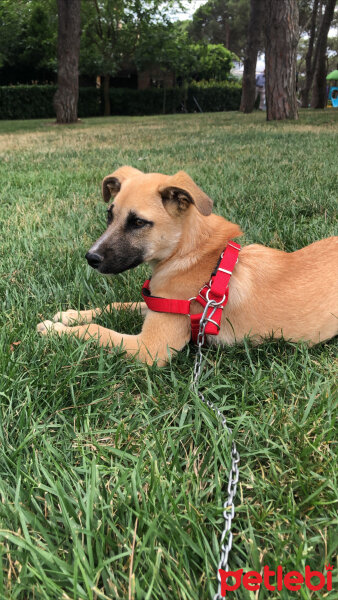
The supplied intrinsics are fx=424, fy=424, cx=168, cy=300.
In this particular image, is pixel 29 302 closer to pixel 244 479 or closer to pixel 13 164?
pixel 244 479

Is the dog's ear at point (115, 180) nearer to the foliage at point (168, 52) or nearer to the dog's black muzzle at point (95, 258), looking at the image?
the dog's black muzzle at point (95, 258)

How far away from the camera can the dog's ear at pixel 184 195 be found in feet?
7.54

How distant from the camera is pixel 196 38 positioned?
62250 millimetres

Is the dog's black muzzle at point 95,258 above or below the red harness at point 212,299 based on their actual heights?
above

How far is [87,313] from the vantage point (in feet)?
9.00

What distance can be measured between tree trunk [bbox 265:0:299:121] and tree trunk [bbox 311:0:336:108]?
993cm

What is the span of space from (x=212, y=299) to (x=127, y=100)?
3625 centimetres

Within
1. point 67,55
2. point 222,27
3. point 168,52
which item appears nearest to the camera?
point 67,55

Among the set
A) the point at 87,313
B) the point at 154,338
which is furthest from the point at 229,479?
the point at 87,313

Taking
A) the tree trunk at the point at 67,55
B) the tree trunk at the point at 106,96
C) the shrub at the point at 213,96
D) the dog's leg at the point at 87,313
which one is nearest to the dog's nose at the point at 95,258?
the dog's leg at the point at 87,313

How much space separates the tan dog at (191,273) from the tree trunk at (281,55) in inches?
545

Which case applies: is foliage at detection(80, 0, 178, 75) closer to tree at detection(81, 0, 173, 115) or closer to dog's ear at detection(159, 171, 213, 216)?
tree at detection(81, 0, 173, 115)

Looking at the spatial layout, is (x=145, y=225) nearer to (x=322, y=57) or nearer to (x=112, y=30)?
(x=322, y=57)

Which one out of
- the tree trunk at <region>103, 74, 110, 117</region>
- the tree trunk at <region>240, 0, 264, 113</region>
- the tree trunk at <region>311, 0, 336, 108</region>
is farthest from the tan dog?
the tree trunk at <region>103, 74, 110, 117</region>
